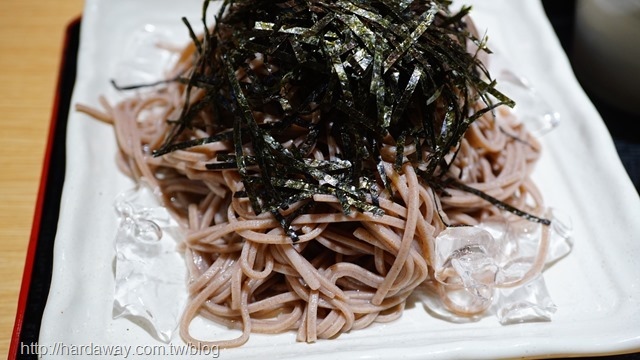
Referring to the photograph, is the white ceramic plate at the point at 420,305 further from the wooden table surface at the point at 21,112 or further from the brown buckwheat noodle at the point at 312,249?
the wooden table surface at the point at 21,112

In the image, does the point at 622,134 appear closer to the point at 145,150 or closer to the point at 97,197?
the point at 145,150

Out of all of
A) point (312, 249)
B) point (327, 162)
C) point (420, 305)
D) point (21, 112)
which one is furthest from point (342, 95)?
point (21, 112)

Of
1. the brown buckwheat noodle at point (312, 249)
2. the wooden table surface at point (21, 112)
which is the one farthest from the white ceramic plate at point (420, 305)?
the wooden table surface at point (21, 112)

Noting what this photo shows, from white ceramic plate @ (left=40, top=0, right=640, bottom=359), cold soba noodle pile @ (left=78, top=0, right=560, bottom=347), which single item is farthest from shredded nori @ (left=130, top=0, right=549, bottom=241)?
white ceramic plate @ (left=40, top=0, right=640, bottom=359)

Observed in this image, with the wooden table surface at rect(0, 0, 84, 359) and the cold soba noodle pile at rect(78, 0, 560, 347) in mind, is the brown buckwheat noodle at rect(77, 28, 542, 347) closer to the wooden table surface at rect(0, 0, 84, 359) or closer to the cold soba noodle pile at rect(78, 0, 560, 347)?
the cold soba noodle pile at rect(78, 0, 560, 347)

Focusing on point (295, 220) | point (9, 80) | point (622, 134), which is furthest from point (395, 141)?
point (9, 80)

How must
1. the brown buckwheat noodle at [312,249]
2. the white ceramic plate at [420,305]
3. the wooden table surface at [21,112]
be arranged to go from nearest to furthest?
the white ceramic plate at [420,305] → the brown buckwheat noodle at [312,249] → the wooden table surface at [21,112]
